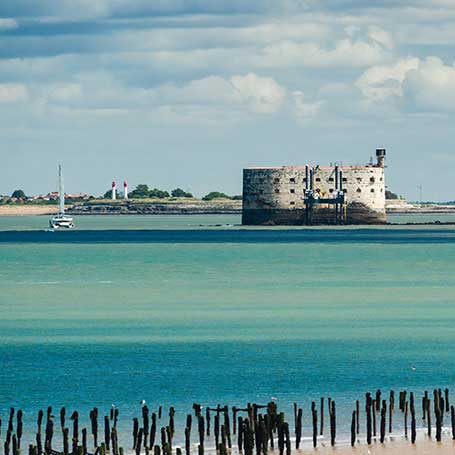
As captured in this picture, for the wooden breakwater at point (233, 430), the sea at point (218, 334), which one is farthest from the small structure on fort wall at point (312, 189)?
the wooden breakwater at point (233, 430)

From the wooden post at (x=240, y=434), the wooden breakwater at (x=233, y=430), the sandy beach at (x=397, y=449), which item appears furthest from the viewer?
the sandy beach at (x=397, y=449)

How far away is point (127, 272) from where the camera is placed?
3474 inches

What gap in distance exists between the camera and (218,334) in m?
48.4

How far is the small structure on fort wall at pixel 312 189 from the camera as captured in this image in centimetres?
18325

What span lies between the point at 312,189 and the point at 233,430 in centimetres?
15586

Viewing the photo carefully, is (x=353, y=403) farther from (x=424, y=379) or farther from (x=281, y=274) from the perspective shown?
(x=281, y=274)

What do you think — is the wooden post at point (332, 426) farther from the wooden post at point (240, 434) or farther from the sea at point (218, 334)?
the wooden post at point (240, 434)

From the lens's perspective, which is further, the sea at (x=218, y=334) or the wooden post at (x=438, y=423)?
the sea at (x=218, y=334)

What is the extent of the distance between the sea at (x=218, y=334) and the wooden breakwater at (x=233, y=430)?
1.76 feet

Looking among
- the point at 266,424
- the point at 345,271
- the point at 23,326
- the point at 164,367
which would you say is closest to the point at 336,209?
the point at 345,271

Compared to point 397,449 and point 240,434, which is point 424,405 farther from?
point 240,434

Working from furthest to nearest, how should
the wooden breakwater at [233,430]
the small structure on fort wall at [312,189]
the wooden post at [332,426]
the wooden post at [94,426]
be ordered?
1. the small structure on fort wall at [312,189]
2. the wooden post at [94,426]
3. the wooden post at [332,426]
4. the wooden breakwater at [233,430]

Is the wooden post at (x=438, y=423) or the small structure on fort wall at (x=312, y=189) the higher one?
the small structure on fort wall at (x=312, y=189)

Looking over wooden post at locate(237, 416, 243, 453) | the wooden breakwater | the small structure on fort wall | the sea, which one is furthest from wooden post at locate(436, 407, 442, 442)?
the small structure on fort wall
